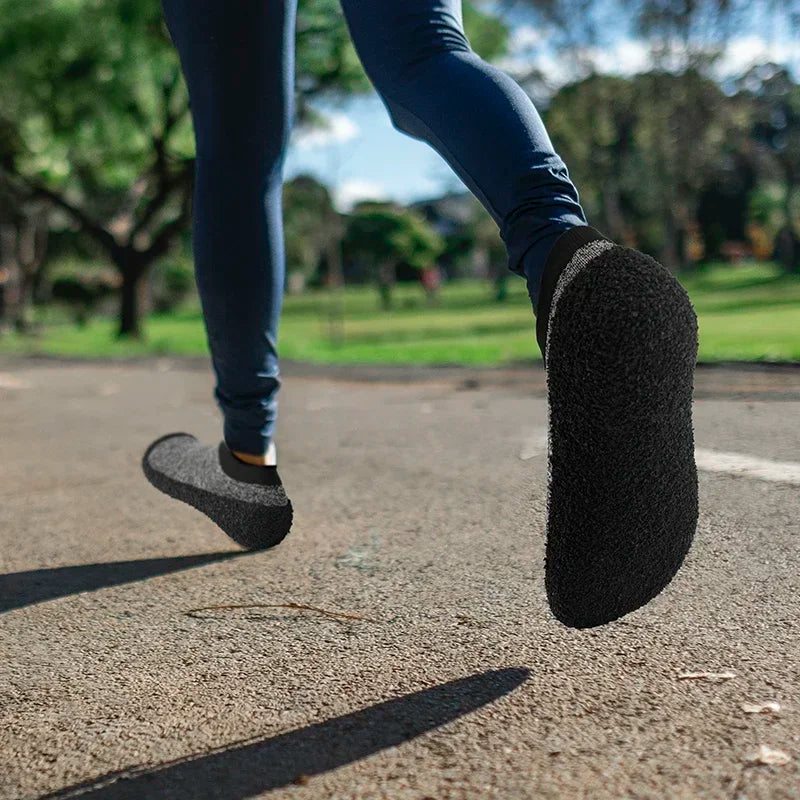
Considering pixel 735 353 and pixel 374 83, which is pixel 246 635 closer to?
pixel 374 83

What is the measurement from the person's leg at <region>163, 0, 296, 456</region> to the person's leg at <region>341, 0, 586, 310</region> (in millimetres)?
222

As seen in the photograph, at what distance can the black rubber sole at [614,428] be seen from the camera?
1.32m

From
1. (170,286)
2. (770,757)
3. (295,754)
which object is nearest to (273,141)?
(295,754)

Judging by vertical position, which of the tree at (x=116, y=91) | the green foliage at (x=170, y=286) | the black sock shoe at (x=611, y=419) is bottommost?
the green foliage at (x=170, y=286)

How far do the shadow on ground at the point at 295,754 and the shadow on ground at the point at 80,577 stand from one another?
2.58 ft

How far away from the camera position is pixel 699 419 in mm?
3338

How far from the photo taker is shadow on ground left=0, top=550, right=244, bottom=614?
6.28 feet

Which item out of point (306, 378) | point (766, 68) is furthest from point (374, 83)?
point (766, 68)

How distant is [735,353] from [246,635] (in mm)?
6483

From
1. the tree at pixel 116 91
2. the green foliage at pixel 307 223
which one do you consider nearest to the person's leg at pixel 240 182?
the tree at pixel 116 91


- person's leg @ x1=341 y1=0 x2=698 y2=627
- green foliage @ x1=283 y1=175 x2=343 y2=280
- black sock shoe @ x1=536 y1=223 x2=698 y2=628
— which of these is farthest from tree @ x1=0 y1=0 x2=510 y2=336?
black sock shoe @ x1=536 y1=223 x2=698 y2=628

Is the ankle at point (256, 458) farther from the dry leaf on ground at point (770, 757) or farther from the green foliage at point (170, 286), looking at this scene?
the green foliage at point (170, 286)

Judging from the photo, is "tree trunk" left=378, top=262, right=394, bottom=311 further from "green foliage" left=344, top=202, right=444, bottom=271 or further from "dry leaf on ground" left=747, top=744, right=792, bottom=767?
"dry leaf on ground" left=747, top=744, right=792, bottom=767

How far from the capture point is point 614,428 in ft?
4.38
